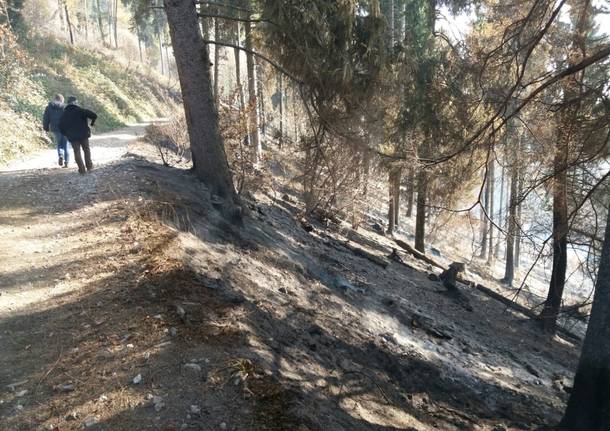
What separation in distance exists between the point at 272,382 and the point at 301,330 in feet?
6.23

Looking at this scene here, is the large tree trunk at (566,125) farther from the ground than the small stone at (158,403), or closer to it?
farther from the ground

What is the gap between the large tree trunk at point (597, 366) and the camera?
5.30 meters

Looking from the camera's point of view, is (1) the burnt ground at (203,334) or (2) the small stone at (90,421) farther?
(1) the burnt ground at (203,334)

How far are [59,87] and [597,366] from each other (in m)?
25.6

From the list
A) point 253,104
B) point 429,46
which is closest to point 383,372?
point 253,104

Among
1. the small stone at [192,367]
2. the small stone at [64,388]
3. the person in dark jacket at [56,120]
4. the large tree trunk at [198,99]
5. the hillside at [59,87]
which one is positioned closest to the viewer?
the small stone at [64,388]

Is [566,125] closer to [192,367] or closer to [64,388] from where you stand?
[192,367]

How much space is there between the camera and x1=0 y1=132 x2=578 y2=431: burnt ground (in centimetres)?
380

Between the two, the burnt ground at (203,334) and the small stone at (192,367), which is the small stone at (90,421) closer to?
the burnt ground at (203,334)

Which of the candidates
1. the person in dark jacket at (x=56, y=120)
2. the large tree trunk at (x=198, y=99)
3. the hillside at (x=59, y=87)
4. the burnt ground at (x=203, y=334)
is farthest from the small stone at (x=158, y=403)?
the hillside at (x=59, y=87)

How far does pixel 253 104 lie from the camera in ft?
34.6

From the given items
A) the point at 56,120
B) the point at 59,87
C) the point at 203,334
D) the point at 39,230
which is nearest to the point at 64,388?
the point at 203,334

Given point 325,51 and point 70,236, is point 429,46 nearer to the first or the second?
point 325,51

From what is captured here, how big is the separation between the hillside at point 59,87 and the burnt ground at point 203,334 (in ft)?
22.4
